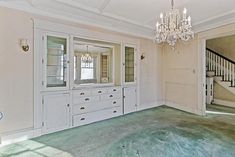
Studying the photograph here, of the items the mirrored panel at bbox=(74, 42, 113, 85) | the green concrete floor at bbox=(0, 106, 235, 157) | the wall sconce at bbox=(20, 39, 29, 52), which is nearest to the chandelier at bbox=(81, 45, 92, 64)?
the mirrored panel at bbox=(74, 42, 113, 85)

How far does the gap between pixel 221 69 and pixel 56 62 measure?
5.98m

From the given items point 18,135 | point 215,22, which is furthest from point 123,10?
point 18,135

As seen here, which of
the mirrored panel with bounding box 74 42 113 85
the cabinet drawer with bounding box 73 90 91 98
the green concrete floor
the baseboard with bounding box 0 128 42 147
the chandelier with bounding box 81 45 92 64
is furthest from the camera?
the chandelier with bounding box 81 45 92 64

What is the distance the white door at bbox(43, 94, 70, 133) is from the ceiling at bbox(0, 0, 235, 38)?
170 cm

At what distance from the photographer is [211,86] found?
6766mm

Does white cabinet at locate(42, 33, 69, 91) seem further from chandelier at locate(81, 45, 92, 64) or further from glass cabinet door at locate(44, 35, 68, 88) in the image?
chandelier at locate(81, 45, 92, 64)

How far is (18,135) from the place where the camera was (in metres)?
3.30

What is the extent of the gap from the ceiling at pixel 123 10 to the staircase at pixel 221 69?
2.48m

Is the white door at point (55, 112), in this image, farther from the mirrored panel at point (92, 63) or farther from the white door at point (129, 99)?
the white door at point (129, 99)

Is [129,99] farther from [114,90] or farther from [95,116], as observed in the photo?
[95,116]

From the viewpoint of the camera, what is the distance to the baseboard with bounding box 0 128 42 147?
313cm

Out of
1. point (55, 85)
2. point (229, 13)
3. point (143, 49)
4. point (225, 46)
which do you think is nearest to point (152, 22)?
point (143, 49)

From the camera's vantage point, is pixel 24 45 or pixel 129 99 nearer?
pixel 24 45

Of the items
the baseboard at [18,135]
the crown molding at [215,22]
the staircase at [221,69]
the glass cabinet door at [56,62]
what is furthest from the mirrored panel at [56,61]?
the staircase at [221,69]
